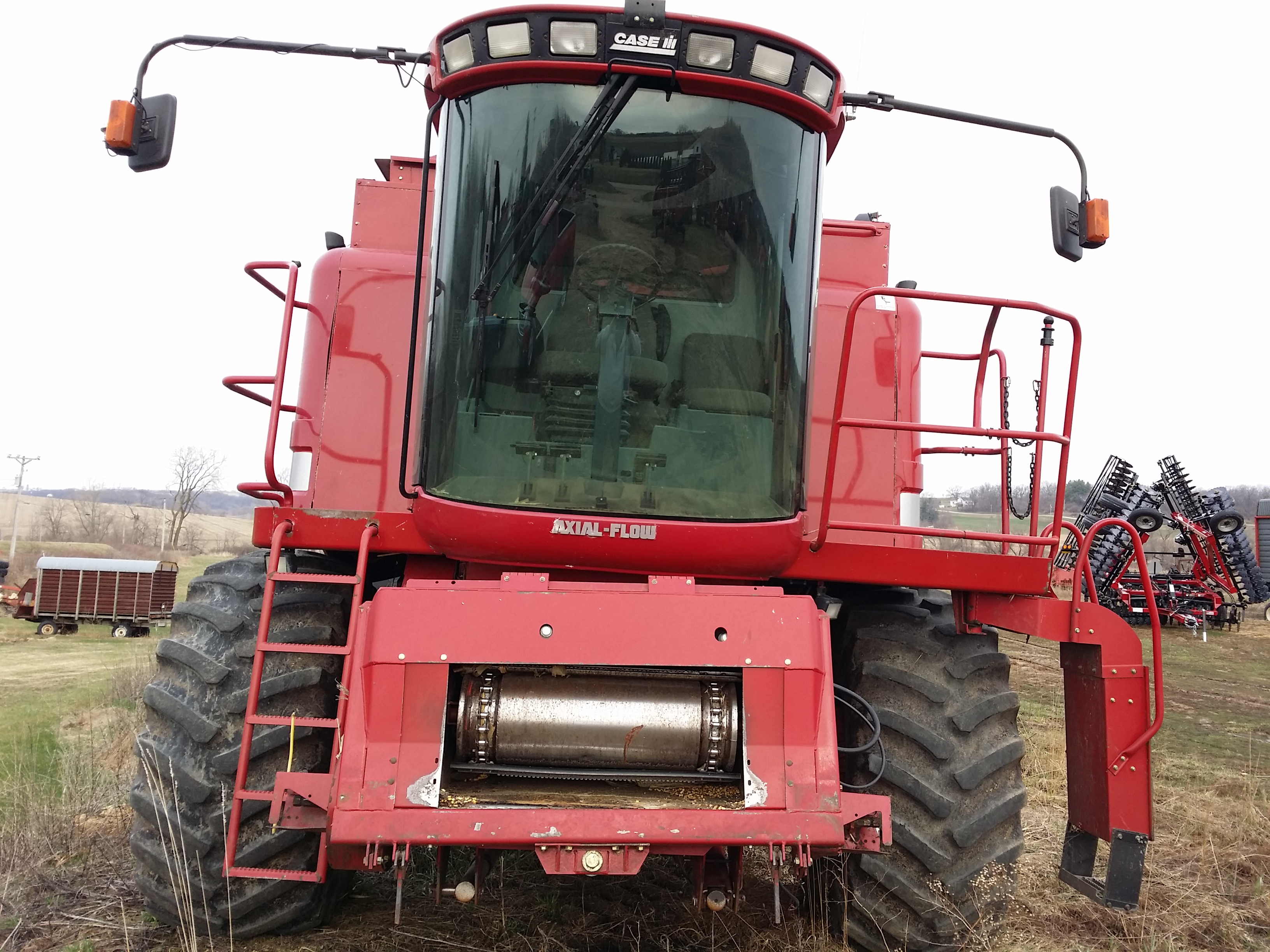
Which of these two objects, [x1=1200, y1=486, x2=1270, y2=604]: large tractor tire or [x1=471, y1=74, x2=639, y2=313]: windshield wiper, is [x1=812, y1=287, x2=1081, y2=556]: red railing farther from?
[x1=1200, y1=486, x2=1270, y2=604]: large tractor tire

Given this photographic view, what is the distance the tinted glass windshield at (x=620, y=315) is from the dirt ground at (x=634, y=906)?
181cm

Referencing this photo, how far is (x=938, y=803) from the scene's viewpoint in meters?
3.48

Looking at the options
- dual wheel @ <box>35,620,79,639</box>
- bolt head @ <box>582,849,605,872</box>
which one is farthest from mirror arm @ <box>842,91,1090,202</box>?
dual wheel @ <box>35,620,79,639</box>

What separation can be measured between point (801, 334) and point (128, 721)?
9.75m

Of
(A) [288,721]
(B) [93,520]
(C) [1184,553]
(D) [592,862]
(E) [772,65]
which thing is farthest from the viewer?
(B) [93,520]

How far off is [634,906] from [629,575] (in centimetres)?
176

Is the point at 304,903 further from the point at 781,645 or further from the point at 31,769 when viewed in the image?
the point at 31,769

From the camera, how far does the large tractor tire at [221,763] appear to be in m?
3.48

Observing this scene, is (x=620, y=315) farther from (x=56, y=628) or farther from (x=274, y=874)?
(x=56, y=628)

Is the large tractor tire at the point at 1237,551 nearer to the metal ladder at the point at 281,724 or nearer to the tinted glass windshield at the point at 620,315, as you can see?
the tinted glass windshield at the point at 620,315

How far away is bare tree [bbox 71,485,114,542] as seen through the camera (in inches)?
3366

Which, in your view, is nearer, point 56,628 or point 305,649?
point 305,649

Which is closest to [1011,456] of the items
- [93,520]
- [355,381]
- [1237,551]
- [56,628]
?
[355,381]

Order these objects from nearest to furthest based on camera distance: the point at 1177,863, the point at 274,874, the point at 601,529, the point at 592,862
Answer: the point at 592,862, the point at 274,874, the point at 601,529, the point at 1177,863
